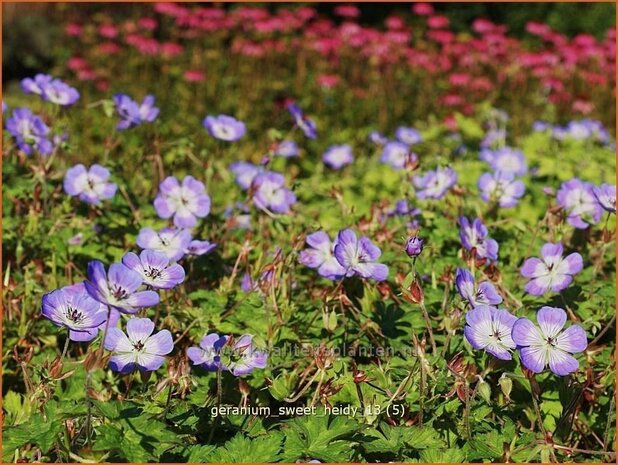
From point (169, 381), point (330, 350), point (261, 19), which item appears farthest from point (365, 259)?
point (261, 19)

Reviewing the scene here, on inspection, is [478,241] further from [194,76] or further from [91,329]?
[194,76]

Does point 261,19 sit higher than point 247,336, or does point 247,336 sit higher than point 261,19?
point 247,336

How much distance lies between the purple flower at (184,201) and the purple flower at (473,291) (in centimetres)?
103

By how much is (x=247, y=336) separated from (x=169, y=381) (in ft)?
0.72

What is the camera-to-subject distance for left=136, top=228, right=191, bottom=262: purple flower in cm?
232

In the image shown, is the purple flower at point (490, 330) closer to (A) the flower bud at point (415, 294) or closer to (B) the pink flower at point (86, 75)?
(A) the flower bud at point (415, 294)

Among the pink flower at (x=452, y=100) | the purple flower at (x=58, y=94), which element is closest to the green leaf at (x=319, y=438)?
the purple flower at (x=58, y=94)

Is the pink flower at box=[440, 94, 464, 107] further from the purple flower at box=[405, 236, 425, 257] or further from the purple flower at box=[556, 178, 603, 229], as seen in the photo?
the purple flower at box=[405, 236, 425, 257]

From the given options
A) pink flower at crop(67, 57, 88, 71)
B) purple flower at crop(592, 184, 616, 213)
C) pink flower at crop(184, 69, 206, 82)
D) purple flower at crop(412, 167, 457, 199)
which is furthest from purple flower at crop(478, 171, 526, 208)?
pink flower at crop(67, 57, 88, 71)

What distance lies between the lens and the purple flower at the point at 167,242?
2324mm

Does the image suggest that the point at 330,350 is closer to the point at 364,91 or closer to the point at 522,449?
the point at 522,449

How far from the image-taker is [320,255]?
2.34 metres

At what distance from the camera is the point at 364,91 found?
680cm

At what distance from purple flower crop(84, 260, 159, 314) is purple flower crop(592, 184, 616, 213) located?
146 centimetres
